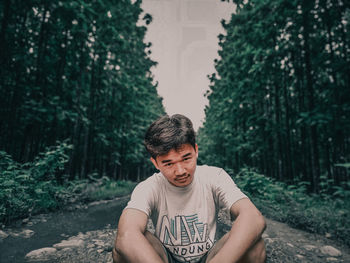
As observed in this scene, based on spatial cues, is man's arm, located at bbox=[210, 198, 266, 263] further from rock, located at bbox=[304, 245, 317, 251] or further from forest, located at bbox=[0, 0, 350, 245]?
forest, located at bbox=[0, 0, 350, 245]

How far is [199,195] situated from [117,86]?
14.0 m

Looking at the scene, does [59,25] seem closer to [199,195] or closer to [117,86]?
[117,86]

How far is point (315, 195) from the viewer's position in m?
6.77

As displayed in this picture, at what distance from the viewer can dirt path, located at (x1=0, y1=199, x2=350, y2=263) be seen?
2.80 m

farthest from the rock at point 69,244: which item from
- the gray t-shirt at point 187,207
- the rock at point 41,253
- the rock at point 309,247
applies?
the rock at point 309,247

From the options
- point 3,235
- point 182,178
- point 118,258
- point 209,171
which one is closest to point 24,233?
point 3,235

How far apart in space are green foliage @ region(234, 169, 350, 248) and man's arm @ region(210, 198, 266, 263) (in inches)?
130

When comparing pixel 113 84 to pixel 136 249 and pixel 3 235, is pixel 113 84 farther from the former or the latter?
pixel 136 249

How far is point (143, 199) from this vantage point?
1.75 m

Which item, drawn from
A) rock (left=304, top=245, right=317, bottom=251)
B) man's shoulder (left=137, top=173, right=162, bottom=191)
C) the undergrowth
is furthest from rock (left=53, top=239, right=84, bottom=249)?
rock (left=304, top=245, right=317, bottom=251)

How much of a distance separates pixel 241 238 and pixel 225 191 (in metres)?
0.46

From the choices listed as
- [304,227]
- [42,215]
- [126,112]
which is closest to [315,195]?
[304,227]

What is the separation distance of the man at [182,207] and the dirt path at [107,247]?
153cm

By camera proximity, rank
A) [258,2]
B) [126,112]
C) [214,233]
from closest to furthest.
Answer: [214,233] < [258,2] < [126,112]
